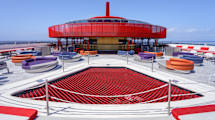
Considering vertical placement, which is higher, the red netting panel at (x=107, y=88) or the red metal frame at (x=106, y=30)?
the red metal frame at (x=106, y=30)

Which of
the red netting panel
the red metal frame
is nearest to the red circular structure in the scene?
the red metal frame

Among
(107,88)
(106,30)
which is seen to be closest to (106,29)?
(106,30)

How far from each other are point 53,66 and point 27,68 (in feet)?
7.45

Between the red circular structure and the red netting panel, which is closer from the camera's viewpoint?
the red netting panel

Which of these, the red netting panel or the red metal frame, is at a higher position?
the red metal frame

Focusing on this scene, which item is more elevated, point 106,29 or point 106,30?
point 106,29

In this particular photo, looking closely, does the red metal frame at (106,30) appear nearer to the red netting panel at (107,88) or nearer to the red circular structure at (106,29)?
the red circular structure at (106,29)

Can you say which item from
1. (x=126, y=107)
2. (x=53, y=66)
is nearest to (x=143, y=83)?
(x=126, y=107)

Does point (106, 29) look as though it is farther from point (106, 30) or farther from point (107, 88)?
point (107, 88)

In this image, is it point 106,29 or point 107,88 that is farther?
point 106,29

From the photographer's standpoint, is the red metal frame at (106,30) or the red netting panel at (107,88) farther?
the red metal frame at (106,30)

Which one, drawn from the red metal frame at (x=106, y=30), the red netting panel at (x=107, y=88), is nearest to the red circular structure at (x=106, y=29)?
the red metal frame at (x=106, y=30)

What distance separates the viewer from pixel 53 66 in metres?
12.2

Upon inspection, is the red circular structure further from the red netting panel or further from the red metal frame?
the red netting panel
